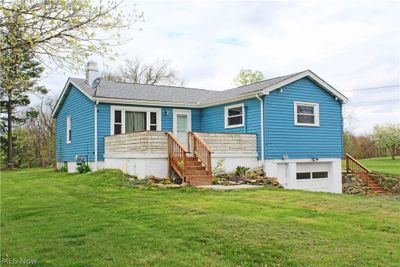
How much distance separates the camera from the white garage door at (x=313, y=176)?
57.6ft

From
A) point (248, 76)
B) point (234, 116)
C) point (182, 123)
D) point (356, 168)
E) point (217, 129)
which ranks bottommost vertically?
point (356, 168)

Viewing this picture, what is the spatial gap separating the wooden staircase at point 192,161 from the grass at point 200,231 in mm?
3037

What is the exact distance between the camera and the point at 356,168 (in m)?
20.1

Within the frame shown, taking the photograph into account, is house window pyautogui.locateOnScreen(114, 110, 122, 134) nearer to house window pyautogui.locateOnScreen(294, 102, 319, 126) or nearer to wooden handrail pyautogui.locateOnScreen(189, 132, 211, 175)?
wooden handrail pyautogui.locateOnScreen(189, 132, 211, 175)

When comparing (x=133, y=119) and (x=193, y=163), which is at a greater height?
(x=133, y=119)

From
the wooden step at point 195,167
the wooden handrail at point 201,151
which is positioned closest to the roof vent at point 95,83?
the wooden handrail at point 201,151

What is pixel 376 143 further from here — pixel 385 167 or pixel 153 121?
pixel 153 121

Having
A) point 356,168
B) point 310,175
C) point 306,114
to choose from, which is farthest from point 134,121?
point 356,168

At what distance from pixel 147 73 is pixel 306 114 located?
2746 cm

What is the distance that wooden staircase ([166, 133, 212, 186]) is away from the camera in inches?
512

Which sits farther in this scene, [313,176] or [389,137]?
[389,137]

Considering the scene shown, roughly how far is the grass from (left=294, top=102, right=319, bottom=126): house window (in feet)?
25.6

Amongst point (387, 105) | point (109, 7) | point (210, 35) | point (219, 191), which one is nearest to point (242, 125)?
point (210, 35)

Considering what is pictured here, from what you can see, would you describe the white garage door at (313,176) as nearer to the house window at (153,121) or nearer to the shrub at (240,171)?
the shrub at (240,171)
